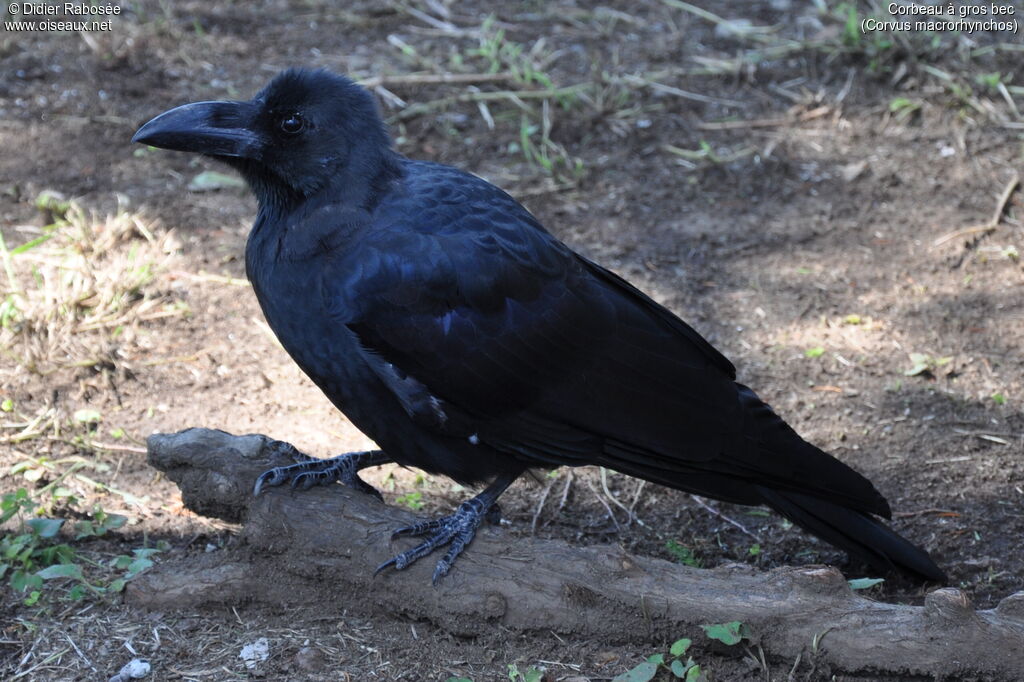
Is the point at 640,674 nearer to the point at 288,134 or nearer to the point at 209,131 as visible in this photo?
the point at 288,134

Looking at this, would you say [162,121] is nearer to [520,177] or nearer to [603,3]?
[520,177]

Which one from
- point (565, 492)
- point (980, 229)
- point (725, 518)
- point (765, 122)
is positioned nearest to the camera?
point (725, 518)

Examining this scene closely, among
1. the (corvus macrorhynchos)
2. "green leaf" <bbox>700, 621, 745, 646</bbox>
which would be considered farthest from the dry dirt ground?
the (corvus macrorhynchos)

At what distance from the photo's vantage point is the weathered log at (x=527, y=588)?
8.95ft

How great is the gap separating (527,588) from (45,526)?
1.53m

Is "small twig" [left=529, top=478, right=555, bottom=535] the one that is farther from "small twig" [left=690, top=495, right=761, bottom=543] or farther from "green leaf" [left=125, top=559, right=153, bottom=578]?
"green leaf" [left=125, top=559, right=153, bottom=578]

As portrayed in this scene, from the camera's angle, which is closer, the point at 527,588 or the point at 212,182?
the point at 527,588

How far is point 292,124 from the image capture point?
322 cm

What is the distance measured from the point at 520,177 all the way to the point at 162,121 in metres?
2.77

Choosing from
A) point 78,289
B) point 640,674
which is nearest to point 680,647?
point 640,674

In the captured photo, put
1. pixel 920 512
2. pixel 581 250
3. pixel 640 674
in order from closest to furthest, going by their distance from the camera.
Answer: pixel 640 674, pixel 920 512, pixel 581 250

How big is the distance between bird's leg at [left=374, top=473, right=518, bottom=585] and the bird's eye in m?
1.23

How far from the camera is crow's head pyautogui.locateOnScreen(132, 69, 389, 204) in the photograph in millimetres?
3193

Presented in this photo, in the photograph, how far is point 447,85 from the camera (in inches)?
257
